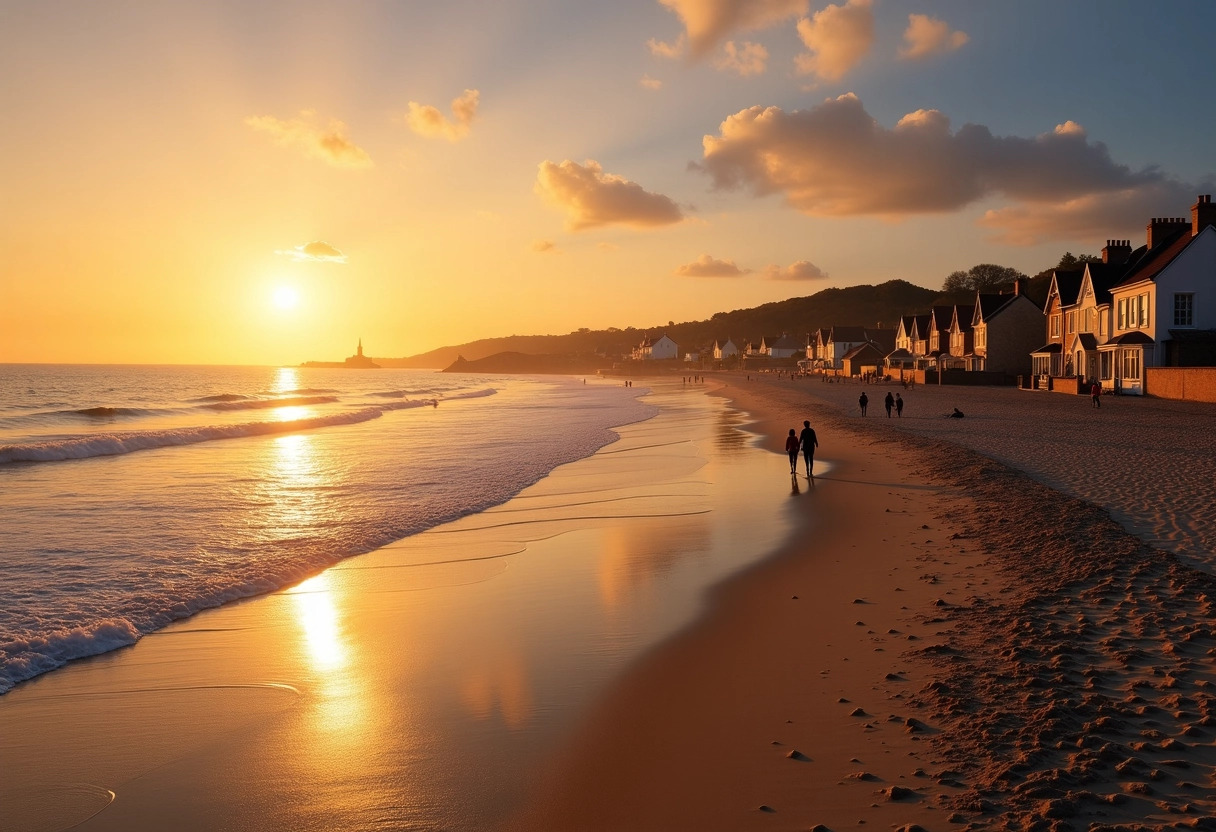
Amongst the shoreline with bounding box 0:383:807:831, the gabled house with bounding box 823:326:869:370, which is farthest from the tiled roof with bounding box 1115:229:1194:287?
the gabled house with bounding box 823:326:869:370

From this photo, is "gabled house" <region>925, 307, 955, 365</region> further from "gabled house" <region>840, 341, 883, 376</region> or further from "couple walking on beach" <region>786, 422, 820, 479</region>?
"couple walking on beach" <region>786, 422, 820, 479</region>

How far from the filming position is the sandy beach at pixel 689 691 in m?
4.93

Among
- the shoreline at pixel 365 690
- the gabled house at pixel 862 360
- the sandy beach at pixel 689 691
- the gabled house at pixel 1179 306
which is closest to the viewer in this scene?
the sandy beach at pixel 689 691

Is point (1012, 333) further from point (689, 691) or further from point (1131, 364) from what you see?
point (689, 691)

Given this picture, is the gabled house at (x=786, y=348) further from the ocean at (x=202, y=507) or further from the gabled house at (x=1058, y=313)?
the ocean at (x=202, y=507)

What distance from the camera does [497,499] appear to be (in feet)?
57.5

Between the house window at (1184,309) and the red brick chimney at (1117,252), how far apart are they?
11.5 m

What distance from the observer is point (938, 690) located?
6.21 metres

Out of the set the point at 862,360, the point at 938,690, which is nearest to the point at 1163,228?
the point at 862,360

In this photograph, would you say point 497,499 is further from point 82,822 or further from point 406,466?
point 82,822

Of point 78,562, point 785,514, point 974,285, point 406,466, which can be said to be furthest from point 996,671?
point 974,285

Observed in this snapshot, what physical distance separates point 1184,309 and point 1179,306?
281mm

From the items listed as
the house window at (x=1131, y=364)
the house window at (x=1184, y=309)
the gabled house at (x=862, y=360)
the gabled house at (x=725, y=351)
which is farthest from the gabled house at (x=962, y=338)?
the gabled house at (x=725, y=351)

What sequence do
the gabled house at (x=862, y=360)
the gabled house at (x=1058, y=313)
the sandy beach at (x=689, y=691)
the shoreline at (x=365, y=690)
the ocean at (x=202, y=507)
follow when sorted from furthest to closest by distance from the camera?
the gabled house at (x=862, y=360), the gabled house at (x=1058, y=313), the ocean at (x=202, y=507), the shoreline at (x=365, y=690), the sandy beach at (x=689, y=691)
